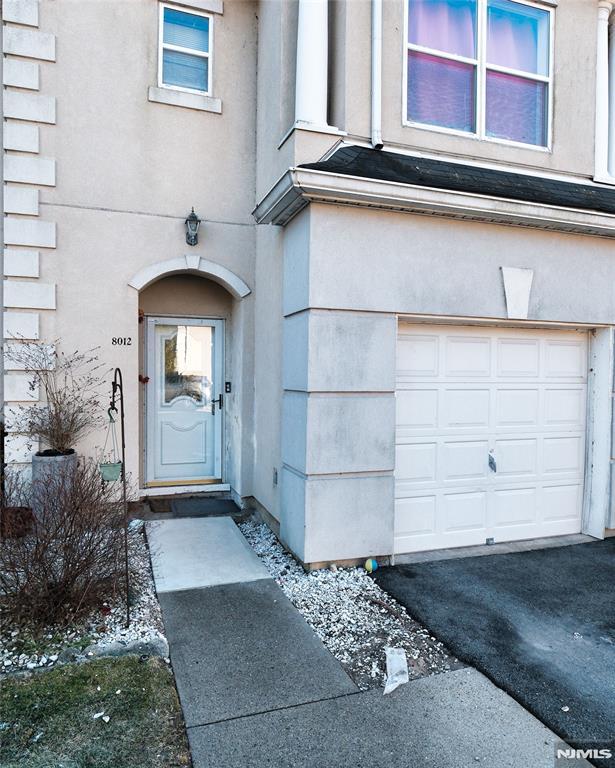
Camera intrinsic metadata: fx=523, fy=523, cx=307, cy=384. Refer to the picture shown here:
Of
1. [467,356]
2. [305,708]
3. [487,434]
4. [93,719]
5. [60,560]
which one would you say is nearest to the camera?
[93,719]

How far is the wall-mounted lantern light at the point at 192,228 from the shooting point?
6129 mm

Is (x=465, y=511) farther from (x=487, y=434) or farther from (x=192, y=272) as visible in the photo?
(x=192, y=272)

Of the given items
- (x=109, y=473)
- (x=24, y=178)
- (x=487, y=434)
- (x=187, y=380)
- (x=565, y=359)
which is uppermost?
(x=24, y=178)

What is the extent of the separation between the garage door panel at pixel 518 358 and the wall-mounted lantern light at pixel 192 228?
364cm

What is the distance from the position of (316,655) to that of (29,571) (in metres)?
1.99

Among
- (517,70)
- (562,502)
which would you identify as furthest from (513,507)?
(517,70)

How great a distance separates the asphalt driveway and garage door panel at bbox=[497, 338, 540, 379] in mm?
1849

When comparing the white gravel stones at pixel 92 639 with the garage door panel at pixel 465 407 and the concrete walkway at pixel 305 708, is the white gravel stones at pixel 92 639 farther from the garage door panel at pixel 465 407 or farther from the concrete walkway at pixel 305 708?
the garage door panel at pixel 465 407

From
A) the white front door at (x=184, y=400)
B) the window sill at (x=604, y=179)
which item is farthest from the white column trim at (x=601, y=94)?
the white front door at (x=184, y=400)

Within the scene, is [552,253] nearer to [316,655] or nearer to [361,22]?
[361,22]

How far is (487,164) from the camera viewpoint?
5.39 meters

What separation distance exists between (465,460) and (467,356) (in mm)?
1058

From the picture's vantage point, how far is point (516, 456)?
18.2 feet

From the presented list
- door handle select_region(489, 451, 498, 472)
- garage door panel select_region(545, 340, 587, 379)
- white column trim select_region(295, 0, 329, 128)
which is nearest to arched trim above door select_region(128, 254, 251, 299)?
white column trim select_region(295, 0, 329, 128)
